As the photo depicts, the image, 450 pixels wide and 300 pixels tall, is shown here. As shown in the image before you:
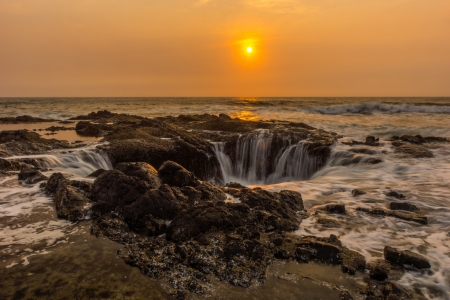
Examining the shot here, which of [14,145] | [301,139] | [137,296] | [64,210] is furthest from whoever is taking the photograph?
[301,139]

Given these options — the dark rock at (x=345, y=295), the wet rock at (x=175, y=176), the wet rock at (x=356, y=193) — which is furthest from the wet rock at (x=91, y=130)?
the dark rock at (x=345, y=295)

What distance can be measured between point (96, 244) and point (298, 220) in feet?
11.4

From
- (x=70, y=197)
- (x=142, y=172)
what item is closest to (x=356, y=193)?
(x=142, y=172)

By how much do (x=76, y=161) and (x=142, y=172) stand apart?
5.06 metres

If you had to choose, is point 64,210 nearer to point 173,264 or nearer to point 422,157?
point 173,264

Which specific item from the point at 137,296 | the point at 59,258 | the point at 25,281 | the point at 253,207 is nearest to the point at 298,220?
the point at 253,207

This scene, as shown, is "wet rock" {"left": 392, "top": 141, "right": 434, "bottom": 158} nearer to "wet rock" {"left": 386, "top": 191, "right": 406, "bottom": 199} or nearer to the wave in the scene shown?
"wet rock" {"left": 386, "top": 191, "right": 406, "bottom": 199}

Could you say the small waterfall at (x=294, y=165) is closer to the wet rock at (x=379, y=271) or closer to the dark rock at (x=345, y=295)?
the wet rock at (x=379, y=271)

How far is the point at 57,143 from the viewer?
12.5m

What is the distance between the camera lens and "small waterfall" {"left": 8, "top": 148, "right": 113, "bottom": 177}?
9.74 meters

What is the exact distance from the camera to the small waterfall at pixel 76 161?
32.0 ft

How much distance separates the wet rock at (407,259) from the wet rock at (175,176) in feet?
13.1

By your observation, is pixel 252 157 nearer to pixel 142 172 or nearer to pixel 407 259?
pixel 142 172

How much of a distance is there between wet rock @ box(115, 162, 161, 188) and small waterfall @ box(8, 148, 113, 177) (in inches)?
142
